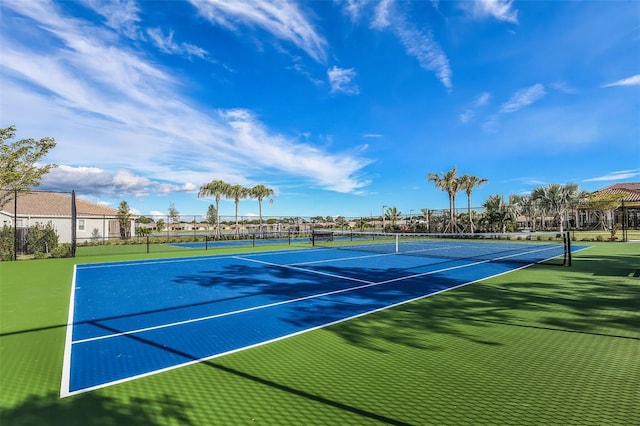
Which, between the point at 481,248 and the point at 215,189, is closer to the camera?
the point at 481,248

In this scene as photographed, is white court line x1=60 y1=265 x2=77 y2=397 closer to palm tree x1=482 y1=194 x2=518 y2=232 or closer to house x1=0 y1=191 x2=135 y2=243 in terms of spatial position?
house x1=0 y1=191 x2=135 y2=243

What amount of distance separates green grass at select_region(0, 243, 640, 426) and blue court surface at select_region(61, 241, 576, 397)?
316 mm

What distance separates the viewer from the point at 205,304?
22.2 feet

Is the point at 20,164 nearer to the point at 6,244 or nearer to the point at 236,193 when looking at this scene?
the point at 6,244

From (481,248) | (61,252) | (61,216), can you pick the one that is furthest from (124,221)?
(481,248)

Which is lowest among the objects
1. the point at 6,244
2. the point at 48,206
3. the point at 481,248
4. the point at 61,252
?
the point at 481,248

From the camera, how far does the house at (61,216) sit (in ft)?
83.5

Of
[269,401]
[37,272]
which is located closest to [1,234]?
[37,272]

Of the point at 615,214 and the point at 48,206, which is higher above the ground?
the point at 48,206

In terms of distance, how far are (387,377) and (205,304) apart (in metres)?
4.56

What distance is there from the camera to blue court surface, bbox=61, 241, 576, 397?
4.09 meters

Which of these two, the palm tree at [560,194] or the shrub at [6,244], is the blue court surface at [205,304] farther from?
the palm tree at [560,194]

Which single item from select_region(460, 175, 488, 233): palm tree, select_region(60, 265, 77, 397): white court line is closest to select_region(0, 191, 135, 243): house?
select_region(60, 265, 77, 397): white court line

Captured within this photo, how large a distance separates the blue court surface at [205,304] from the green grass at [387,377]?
316mm
